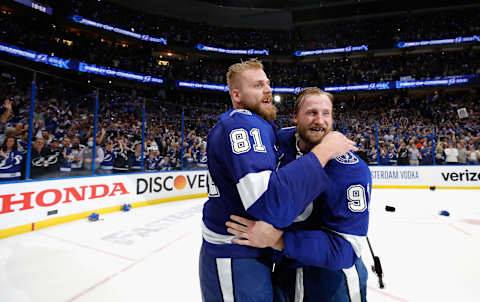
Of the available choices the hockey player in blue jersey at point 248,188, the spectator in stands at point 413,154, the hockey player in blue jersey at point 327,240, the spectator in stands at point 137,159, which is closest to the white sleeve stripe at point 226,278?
the hockey player in blue jersey at point 248,188

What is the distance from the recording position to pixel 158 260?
11.0 ft

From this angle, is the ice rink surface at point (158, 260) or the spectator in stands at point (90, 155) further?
the spectator in stands at point (90, 155)

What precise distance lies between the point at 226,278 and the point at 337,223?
0.64 m

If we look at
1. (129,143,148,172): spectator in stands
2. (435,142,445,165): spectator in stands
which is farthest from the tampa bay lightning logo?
(435,142,445,165): spectator in stands

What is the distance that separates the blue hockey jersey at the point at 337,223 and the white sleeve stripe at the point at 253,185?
1.03 ft

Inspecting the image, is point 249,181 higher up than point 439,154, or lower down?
lower down

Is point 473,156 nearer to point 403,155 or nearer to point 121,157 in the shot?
point 403,155

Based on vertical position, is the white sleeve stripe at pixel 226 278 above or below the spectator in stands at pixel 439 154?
below

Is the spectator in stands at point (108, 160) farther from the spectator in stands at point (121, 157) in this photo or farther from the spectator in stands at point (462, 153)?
the spectator in stands at point (462, 153)

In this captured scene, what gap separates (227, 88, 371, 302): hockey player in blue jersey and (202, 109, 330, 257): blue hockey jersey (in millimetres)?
106

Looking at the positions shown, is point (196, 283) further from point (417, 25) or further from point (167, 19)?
point (417, 25)

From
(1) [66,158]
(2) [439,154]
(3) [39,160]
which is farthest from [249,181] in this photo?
(2) [439,154]

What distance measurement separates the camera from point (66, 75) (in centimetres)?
1734

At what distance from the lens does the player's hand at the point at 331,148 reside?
110 centimetres
